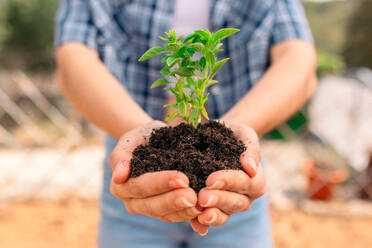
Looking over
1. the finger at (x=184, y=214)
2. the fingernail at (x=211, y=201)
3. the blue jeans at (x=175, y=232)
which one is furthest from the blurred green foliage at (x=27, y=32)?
the fingernail at (x=211, y=201)

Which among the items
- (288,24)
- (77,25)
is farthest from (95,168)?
(288,24)

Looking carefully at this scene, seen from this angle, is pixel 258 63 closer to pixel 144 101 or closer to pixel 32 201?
pixel 144 101

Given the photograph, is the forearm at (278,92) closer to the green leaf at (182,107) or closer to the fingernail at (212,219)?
the green leaf at (182,107)

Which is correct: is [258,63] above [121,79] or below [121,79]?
above

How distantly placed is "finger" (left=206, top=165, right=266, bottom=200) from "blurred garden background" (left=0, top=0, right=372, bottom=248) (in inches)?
140

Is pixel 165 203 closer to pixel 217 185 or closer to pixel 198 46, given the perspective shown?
pixel 217 185

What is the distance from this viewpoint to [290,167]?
22.0ft

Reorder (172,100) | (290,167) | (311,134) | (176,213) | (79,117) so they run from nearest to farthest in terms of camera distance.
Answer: (176,213), (172,100), (290,167), (311,134), (79,117)

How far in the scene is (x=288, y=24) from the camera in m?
1.50

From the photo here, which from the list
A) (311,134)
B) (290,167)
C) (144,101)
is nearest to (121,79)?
(144,101)

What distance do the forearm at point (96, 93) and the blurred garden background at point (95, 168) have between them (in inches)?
128

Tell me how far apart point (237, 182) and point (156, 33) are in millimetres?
814

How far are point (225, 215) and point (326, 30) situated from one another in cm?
2330

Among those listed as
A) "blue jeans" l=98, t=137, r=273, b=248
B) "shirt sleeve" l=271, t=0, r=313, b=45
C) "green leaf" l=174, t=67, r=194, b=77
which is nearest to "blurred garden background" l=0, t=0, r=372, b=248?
"blue jeans" l=98, t=137, r=273, b=248
